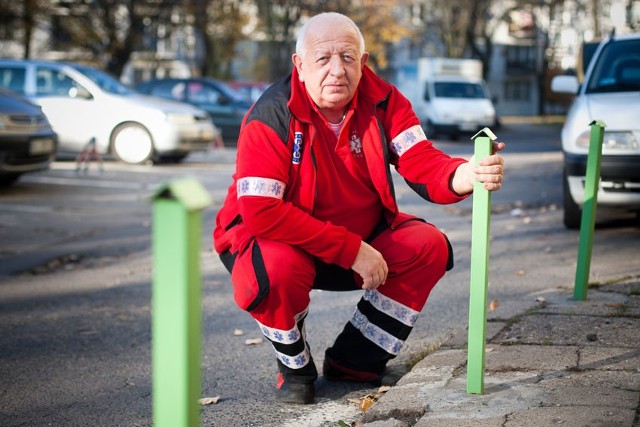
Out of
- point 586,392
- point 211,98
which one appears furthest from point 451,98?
point 586,392

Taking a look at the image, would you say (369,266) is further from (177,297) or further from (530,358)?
(177,297)

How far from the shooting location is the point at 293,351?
3.96 meters

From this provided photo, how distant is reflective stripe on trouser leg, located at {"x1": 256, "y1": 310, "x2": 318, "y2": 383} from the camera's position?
391 cm

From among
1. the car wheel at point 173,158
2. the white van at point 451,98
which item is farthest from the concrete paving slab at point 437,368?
the white van at point 451,98

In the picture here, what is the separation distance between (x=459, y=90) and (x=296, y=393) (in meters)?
28.3

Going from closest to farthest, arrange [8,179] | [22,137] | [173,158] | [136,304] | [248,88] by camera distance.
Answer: [136,304] < [22,137] < [8,179] < [173,158] < [248,88]

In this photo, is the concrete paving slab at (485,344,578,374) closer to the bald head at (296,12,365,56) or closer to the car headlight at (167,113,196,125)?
the bald head at (296,12,365,56)

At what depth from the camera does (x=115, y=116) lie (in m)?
16.9

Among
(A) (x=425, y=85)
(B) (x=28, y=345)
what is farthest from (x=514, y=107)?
(B) (x=28, y=345)

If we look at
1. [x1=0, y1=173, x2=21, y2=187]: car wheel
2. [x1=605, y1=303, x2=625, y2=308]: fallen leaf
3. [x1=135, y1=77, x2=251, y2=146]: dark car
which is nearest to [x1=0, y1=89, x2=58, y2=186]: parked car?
[x1=0, y1=173, x2=21, y2=187]: car wheel

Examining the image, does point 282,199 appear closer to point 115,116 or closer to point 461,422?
point 461,422

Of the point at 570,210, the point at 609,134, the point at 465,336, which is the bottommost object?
the point at 570,210

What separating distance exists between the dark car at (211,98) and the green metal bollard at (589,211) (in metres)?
18.0

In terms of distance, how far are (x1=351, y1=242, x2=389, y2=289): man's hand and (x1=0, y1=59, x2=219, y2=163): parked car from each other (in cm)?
1356
